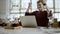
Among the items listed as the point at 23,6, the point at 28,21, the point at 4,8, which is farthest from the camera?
the point at 23,6

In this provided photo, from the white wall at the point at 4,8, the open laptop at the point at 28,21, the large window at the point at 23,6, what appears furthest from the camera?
the large window at the point at 23,6

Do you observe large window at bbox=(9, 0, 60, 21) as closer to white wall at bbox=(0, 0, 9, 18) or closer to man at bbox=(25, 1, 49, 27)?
white wall at bbox=(0, 0, 9, 18)

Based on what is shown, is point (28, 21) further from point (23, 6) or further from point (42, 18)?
point (23, 6)

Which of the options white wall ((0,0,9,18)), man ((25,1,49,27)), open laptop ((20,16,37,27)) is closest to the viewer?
open laptop ((20,16,37,27))

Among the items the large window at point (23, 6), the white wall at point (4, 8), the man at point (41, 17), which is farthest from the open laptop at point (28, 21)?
the large window at point (23, 6)

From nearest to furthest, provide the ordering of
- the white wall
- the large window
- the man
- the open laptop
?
the open laptop, the man, the white wall, the large window

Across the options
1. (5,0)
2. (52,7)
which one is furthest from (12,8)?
(52,7)

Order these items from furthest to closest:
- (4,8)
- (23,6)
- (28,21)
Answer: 1. (23,6)
2. (4,8)
3. (28,21)

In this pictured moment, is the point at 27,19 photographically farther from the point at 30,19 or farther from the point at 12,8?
the point at 12,8

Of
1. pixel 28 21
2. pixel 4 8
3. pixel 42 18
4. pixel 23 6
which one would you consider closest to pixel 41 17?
pixel 42 18

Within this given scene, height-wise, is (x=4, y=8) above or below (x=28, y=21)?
above

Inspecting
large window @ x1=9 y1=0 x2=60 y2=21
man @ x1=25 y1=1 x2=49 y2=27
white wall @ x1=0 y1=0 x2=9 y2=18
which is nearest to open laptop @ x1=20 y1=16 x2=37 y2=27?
man @ x1=25 y1=1 x2=49 y2=27

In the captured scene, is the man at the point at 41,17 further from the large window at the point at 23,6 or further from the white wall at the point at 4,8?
the large window at the point at 23,6

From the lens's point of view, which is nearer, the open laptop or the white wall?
the open laptop
